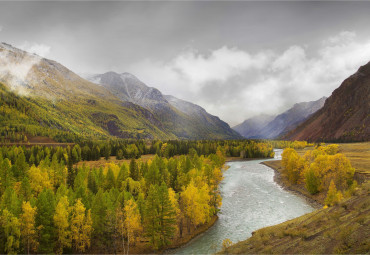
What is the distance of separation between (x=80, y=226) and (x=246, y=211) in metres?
40.8

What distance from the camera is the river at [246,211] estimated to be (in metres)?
44.5

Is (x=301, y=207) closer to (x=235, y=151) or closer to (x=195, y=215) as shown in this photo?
(x=195, y=215)

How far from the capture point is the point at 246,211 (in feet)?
195

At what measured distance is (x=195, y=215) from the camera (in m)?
49.5

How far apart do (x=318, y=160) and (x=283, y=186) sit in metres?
19.0

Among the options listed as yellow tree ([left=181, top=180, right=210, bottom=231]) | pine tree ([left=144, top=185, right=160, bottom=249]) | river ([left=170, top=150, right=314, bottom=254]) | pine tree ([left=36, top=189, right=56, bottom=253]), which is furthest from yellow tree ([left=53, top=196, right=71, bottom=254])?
yellow tree ([left=181, top=180, right=210, bottom=231])

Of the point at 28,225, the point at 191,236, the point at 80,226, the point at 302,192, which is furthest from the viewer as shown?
the point at 302,192

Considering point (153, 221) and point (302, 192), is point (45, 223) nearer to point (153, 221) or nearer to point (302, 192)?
point (153, 221)

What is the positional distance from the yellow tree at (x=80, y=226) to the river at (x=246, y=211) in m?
17.1

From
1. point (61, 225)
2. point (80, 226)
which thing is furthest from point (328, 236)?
point (61, 225)

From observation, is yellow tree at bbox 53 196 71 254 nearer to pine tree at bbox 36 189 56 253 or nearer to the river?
pine tree at bbox 36 189 56 253

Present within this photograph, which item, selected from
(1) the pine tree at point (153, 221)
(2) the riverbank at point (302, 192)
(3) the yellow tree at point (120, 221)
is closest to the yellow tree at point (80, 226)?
(3) the yellow tree at point (120, 221)

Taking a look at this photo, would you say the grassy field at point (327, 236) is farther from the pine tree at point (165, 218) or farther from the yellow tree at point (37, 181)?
the yellow tree at point (37, 181)

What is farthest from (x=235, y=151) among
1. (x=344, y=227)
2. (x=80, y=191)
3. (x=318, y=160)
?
(x=344, y=227)
